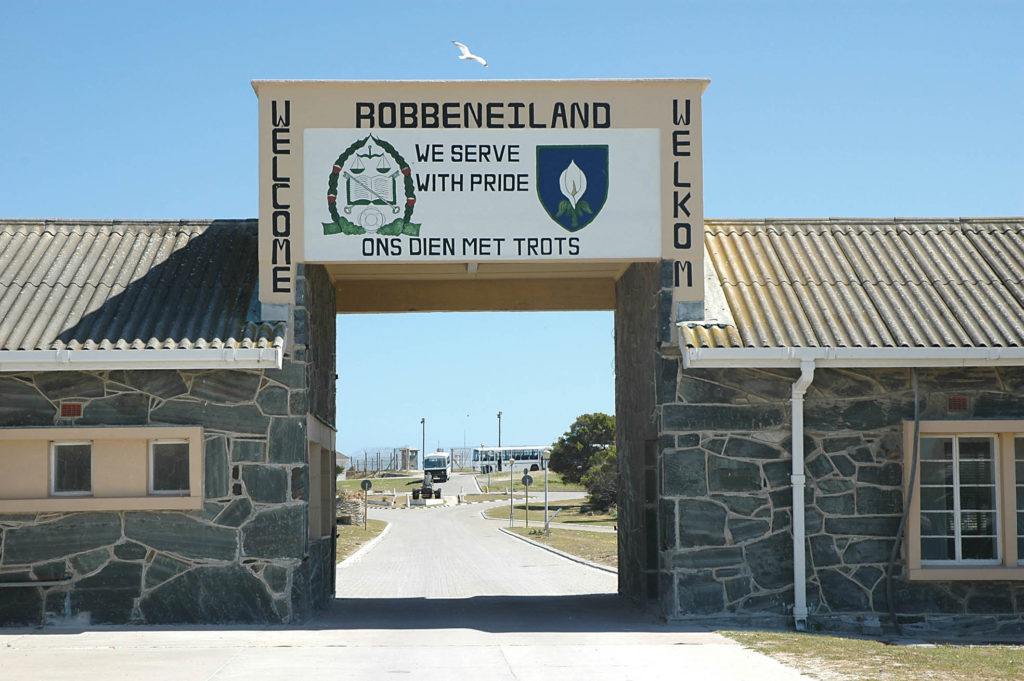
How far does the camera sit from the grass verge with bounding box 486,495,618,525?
157ft

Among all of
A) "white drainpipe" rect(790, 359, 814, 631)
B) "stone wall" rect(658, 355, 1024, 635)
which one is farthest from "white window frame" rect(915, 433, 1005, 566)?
"white drainpipe" rect(790, 359, 814, 631)

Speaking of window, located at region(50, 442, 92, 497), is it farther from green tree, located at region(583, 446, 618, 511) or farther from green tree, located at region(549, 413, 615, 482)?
green tree, located at region(549, 413, 615, 482)

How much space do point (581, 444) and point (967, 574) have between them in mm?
50013

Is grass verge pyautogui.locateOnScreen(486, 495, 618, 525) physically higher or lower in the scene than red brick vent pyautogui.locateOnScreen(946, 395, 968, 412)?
lower

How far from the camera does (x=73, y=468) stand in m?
13.6

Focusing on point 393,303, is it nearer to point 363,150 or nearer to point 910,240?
point 363,150

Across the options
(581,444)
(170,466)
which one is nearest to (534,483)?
Answer: (581,444)

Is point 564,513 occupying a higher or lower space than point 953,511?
lower

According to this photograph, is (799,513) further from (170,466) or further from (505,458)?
(505,458)

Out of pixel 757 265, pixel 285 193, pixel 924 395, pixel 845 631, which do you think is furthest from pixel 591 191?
pixel 845 631

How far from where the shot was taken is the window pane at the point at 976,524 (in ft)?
45.6

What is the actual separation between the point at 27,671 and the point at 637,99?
9077 millimetres

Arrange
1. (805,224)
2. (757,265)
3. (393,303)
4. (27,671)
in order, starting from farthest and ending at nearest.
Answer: (393,303)
(805,224)
(757,265)
(27,671)

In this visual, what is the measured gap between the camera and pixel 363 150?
1416 cm
